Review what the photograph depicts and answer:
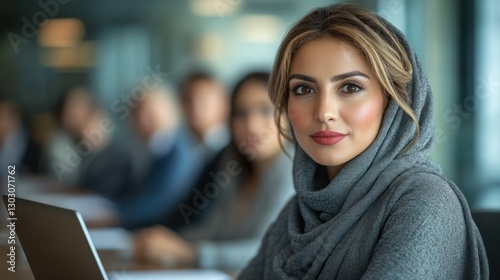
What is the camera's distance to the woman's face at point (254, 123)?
3.26m

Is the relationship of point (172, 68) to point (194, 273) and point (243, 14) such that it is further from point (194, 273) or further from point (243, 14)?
point (194, 273)

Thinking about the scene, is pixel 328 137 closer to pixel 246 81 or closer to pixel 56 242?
pixel 56 242

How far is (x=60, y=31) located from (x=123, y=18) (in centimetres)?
37

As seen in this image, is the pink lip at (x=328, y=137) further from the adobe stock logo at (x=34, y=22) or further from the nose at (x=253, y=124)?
the adobe stock logo at (x=34, y=22)

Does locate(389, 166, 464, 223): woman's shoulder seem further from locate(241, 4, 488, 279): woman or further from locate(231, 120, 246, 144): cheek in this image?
locate(231, 120, 246, 144): cheek

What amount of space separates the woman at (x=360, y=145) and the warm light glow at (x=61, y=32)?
3.07 metres

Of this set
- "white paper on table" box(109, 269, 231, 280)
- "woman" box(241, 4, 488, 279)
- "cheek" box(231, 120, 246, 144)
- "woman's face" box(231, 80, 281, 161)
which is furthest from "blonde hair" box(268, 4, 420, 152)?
"cheek" box(231, 120, 246, 144)

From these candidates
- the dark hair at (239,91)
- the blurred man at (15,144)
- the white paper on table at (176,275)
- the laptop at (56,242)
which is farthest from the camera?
the blurred man at (15,144)

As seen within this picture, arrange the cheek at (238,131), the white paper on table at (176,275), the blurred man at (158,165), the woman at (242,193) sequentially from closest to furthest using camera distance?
the white paper on table at (176,275)
the woman at (242,193)
the cheek at (238,131)
the blurred man at (158,165)

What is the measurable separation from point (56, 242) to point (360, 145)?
1.97 feet

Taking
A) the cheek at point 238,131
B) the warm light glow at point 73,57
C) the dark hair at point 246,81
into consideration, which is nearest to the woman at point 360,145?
the dark hair at point 246,81

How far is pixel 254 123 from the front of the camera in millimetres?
3428

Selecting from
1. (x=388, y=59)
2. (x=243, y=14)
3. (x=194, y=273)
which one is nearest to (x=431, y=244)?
(x=388, y=59)
